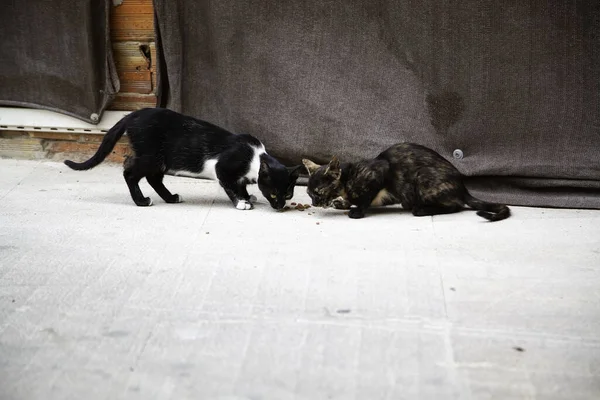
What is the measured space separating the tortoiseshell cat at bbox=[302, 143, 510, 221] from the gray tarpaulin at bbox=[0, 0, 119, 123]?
6.35 feet

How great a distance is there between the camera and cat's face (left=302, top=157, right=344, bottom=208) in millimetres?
4691

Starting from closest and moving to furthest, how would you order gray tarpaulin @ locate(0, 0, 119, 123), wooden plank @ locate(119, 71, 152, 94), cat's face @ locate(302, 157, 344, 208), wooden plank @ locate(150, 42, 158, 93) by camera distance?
cat's face @ locate(302, 157, 344, 208), gray tarpaulin @ locate(0, 0, 119, 123), wooden plank @ locate(150, 42, 158, 93), wooden plank @ locate(119, 71, 152, 94)

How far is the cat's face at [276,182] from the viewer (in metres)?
4.71

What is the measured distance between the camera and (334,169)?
4.70 meters

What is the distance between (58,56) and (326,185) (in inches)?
92.2

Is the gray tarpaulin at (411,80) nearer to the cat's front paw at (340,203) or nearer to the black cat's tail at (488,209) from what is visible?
the black cat's tail at (488,209)

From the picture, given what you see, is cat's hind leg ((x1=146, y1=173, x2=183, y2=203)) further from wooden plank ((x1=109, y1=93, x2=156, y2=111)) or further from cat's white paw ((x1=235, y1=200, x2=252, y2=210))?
wooden plank ((x1=109, y1=93, x2=156, y2=111))

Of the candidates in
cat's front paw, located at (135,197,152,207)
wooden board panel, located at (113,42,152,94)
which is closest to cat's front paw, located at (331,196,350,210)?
cat's front paw, located at (135,197,152,207)

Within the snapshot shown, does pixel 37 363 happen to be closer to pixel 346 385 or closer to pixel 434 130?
pixel 346 385

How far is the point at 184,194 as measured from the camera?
17.0 ft

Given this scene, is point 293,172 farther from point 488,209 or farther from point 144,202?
point 488,209

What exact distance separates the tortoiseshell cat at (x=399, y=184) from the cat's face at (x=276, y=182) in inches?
5.7

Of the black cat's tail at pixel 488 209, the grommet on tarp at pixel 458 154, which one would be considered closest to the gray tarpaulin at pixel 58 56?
the grommet on tarp at pixel 458 154

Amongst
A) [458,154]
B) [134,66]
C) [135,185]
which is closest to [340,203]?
[458,154]
